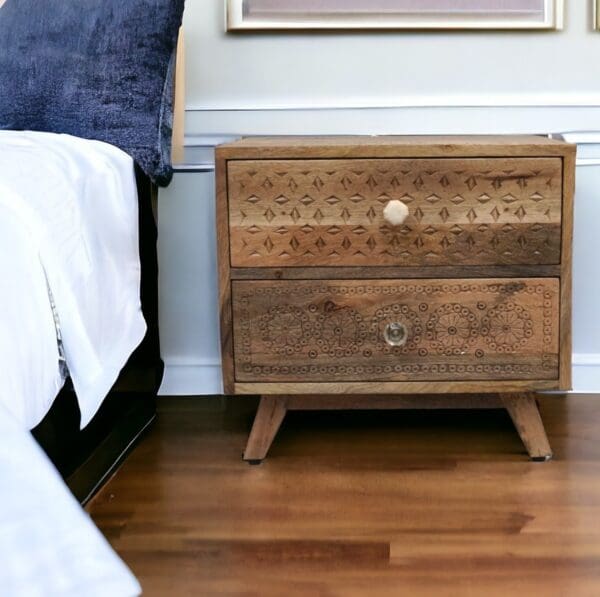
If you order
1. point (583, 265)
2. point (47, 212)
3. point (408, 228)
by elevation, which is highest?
point (47, 212)

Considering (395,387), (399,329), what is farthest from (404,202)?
(395,387)

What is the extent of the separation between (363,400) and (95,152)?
0.68 m

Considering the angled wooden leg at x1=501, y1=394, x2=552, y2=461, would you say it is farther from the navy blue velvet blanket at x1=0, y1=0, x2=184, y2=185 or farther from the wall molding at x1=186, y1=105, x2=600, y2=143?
the navy blue velvet blanket at x1=0, y1=0, x2=184, y2=185

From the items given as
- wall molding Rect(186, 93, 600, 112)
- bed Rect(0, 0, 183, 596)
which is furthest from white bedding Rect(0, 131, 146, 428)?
wall molding Rect(186, 93, 600, 112)

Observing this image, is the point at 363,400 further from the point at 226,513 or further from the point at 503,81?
the point at 503,81

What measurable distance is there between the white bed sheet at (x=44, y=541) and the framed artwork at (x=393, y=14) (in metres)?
1.50

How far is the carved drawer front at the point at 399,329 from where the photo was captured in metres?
1.67

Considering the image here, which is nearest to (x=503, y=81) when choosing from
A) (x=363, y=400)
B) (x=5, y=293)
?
(x=363, y=400)

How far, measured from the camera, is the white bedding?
3.43ft

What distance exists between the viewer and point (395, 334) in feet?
5.53

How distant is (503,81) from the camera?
2.09 m

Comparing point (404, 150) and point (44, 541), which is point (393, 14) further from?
point (44, 541)

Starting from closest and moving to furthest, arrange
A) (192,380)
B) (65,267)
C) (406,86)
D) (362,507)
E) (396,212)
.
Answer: (65,267), (362,507), (396,212), (406,86), (192,380)

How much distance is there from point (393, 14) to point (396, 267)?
0.70 metres
